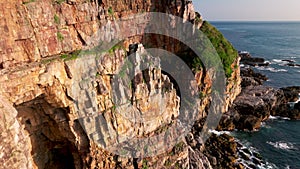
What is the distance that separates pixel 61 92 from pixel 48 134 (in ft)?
20.2

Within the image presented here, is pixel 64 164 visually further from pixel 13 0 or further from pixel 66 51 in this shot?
pixel 13 0

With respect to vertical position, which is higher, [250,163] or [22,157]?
[22,157]

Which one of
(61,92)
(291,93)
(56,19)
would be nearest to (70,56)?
(61,92)

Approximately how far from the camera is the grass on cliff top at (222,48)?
52.9m

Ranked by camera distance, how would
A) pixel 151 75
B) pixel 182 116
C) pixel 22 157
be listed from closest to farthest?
pixel 22 157
pixel 151 75
pixel 182 116

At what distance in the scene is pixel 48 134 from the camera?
23.9 meters

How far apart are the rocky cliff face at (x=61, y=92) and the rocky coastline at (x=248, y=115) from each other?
8429 mm

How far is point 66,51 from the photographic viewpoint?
894 inches

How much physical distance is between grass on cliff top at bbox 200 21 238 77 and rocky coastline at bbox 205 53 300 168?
900 cm

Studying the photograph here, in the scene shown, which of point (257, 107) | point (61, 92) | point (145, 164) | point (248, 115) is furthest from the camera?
point (257, 107)

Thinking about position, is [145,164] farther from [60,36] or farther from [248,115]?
[248,115]

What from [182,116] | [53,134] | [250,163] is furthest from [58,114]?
[250,163]

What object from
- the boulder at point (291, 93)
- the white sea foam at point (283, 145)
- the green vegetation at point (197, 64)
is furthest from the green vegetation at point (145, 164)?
the boulder at point (291, 93)

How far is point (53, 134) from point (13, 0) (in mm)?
13132
